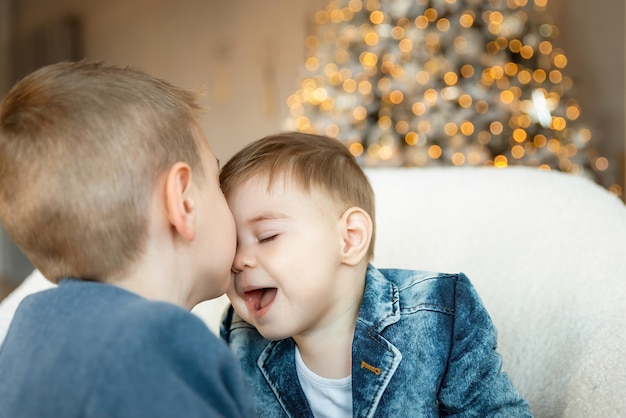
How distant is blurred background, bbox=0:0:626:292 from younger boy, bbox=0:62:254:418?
2557mm

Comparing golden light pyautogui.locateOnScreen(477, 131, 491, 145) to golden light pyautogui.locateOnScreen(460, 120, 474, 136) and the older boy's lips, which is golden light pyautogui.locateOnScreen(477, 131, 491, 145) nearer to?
golden light pyautogui.locateOnScreen(460, 120, 474, 136)

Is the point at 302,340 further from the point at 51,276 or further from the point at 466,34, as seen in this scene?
the point at 466,34

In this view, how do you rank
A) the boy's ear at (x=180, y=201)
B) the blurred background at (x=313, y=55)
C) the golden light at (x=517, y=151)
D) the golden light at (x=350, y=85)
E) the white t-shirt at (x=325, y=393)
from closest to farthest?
the boy's ear at (x=180, y=201)
the white t-shirt at (x=325, y=393)
the golden light at (x=517, y=151)
the blurred background at (x=313, y=55)
the golden light at (x=350, y=85)

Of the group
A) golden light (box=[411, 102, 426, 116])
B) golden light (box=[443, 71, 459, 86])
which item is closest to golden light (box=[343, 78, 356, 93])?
golden light (box=[411, 102, 426, 116])

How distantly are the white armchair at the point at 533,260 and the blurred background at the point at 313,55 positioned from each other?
1.73 meters

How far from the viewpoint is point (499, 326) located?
4.67 ft

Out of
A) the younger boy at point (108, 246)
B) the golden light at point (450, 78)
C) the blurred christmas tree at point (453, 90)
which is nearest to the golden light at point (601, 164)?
the blurred christmas tree at point (453, 90)

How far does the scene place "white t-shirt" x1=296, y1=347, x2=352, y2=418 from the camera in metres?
1.22

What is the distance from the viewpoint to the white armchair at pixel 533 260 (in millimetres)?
1187

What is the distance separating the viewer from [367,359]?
A: 1.17 meters

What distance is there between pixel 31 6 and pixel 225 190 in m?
6.56

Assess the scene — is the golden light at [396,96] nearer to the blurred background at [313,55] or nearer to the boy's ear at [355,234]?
the blurred background at [313,55]

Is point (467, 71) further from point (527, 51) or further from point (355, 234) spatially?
point (355, 234)

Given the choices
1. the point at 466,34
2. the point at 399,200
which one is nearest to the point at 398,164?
the point at 466,34
